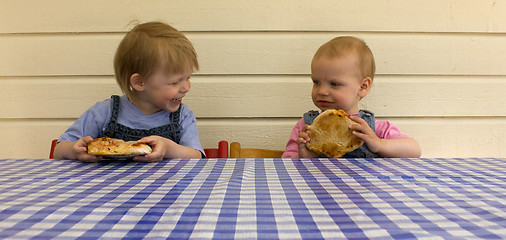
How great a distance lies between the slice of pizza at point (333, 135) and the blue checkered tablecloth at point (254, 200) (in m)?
0.27

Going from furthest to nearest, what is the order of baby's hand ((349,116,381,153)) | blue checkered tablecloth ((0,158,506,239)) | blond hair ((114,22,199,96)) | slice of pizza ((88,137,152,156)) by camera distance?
blond hair ((114,22,199,96)) < baby's hand ((349,116,381,153)) < slice of pizza ((88,137,152,156)) < blue checkered tablecloth ((0,158,506,239))

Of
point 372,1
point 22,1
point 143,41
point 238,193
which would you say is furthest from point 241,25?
point 238,193

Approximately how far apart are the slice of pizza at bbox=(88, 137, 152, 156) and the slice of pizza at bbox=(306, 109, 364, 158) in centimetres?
61

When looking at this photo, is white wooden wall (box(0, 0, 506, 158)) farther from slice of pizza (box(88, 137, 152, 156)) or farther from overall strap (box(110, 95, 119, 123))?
slice of pizza (box(88, 137, 152, 156))

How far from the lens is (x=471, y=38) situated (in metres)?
1.95

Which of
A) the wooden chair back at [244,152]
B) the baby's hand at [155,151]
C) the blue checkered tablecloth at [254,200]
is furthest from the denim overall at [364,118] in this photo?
the baby's hand at [155,151]

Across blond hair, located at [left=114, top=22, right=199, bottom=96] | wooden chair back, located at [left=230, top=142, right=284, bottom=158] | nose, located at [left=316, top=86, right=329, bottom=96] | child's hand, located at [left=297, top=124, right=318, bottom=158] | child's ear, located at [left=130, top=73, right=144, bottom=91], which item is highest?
blond hair, located at [left=114, top=22, right=199, bottom=96]

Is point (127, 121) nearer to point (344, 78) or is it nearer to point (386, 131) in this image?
point (344, 78)

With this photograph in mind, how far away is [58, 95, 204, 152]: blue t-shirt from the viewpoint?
1.59 metres

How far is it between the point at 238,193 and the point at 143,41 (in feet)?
3.30

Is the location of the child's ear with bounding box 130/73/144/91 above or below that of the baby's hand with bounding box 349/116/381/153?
above

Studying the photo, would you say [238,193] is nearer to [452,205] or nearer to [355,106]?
[452,205]

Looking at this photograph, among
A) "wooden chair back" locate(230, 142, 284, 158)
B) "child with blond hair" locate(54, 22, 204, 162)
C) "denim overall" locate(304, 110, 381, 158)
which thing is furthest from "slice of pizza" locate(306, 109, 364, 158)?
"child with blond hair" locate(54, 22, 204, 162)

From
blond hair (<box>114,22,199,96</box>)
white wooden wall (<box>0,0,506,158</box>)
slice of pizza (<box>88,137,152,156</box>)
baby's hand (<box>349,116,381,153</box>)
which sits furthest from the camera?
white wooden wall (<box>0,0,506,158</box>)
